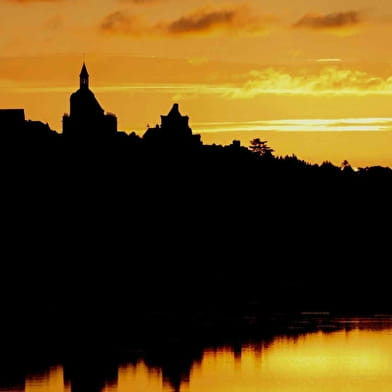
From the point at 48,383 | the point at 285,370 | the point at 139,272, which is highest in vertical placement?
the point at 139,272

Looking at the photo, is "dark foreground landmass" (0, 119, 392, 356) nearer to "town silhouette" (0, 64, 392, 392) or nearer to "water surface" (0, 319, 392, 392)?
"town silhouette" (0, 64, 392, 392)

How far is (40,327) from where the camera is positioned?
372ft

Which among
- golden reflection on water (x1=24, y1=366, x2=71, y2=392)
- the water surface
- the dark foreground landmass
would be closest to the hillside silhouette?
the dark foreground landmass

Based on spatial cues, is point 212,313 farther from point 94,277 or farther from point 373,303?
point 94,277

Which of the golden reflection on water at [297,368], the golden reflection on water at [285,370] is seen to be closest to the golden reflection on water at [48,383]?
the golden reflection on water at [285,370]

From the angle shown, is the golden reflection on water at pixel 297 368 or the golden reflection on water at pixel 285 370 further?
the golden reflection on water at pixel 297 368

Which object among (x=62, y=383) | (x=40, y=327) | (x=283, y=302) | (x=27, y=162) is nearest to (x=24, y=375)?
(x=62, y=383)

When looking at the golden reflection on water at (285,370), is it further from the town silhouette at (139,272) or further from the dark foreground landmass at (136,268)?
the dark foreground landmass at (136,268)

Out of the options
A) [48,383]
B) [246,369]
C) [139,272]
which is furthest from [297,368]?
[139,272]

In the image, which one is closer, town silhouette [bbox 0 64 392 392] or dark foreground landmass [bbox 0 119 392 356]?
town silhouette [bbox 0 64 392 392]

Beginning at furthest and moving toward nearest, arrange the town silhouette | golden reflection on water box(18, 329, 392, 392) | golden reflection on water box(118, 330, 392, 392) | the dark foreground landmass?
1. the dark foreground landmass
2. the town silhouette
3. golden reflection on water box(118, 330, 392, 392)
4. golden reflection on water box(18, 329, 392, 392)

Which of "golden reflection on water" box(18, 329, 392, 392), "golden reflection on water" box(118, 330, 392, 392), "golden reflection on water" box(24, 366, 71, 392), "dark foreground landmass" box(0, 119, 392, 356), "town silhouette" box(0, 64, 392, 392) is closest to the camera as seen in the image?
"golden reflection on water" box(24, 366, 71, 392)

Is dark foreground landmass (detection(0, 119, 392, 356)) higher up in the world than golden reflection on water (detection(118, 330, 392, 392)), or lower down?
higher up

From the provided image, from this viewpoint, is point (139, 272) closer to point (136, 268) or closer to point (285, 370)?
point (136, 268)
